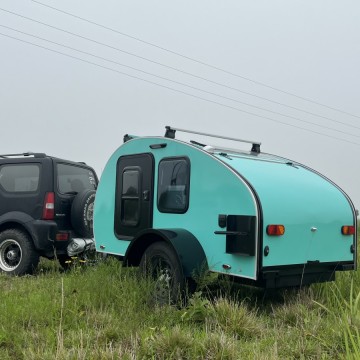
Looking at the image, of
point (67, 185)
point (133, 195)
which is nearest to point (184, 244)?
point (133, 195)

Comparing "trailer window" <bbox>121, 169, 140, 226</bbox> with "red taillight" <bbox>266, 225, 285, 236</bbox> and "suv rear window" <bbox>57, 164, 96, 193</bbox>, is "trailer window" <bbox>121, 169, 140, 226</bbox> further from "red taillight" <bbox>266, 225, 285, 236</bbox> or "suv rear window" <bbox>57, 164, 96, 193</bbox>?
"red taillight" <bbox>266, 225, 285, 236</bbox>

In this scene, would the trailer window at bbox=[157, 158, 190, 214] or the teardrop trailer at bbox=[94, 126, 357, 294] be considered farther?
the trailer window at bbox=[157, 158, 190, 214]

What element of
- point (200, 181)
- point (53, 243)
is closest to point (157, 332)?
point (200, 181)

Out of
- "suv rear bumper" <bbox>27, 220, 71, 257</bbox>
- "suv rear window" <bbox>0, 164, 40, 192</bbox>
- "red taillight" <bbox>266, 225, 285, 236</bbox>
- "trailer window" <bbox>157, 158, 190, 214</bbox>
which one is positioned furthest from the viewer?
"suv rear window" <bbox>0, 164, 40, 192</bbox>

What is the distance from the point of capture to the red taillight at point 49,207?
766cm

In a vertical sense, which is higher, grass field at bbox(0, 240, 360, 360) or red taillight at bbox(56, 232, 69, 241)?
red taillight at bbox(56, 232, 69, 241)

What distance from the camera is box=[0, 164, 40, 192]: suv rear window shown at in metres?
7.95

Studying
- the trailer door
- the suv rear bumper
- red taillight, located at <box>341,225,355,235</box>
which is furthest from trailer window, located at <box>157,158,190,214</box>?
the suv rear bumper

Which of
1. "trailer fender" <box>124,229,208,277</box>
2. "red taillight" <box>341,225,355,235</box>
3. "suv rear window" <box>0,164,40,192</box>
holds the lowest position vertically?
"trailer fender" <box>124,229,208,277</box>

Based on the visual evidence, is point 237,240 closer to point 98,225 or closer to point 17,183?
point 98,225

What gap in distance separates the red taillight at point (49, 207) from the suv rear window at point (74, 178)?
0.93 ft

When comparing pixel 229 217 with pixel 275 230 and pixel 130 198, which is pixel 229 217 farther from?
pixel 130 198

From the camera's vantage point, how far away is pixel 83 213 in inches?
307

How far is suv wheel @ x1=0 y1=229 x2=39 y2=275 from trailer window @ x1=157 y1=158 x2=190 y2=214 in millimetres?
2694
